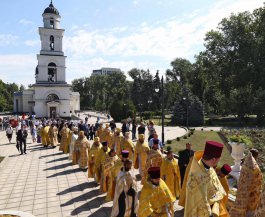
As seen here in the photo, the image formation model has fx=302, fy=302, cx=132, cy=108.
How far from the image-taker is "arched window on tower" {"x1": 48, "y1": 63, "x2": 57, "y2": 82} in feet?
178

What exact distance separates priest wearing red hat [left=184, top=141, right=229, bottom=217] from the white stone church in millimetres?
50000

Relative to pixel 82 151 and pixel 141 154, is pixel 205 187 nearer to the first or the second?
pixel 141 154

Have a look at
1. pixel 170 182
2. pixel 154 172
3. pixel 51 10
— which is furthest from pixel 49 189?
pixel 51 10

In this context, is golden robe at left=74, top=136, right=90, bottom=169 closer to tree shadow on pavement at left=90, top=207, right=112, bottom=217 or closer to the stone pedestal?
tree shadow on pavement at left=90, top=207, right=112, bottom=217

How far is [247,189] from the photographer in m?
5.98

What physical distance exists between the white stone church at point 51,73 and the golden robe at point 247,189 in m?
49.3

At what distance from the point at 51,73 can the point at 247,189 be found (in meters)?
53.2

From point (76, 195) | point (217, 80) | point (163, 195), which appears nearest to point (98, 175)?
point (76, 195)

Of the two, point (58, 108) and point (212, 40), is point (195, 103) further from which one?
point (58, 108)

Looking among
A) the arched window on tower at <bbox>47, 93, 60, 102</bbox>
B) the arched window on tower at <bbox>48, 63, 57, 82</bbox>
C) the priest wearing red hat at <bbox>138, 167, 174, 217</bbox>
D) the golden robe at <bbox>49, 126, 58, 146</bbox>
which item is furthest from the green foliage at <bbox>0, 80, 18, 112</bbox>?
the priest wearing red hat at <bbox>138, 167, 174, 217</bbox>

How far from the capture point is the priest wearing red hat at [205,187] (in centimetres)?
477

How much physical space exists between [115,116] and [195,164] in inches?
1810

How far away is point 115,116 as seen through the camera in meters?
50.8

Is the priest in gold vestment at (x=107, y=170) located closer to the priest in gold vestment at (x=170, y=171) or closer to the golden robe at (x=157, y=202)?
the priest in gold vestment at (x=170, y=171)
